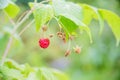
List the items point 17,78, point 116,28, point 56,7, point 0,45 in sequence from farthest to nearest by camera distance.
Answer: point 0,45 < point 116,28 < point 17,78 < point 56,7

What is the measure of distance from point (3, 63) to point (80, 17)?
0.83 ft

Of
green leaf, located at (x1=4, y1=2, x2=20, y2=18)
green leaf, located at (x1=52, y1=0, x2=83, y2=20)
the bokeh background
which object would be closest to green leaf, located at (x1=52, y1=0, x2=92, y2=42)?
green leaf, located at (x1=52, y1=0, x2=83, y2=20)

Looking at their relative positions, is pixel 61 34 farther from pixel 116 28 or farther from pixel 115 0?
pixel 115 0

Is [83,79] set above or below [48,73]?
below

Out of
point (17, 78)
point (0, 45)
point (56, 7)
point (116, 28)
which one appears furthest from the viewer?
point (0, 45)

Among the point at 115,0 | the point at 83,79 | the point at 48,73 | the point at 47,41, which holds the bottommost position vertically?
the point at 83,79

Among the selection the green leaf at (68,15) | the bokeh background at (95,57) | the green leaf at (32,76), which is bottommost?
the bokeh background at (95,57)

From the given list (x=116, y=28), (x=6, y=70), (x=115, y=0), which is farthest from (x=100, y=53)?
(x=6, y=70)

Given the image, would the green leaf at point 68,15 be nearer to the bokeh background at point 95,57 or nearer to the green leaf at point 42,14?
the green leaf at point 42,14

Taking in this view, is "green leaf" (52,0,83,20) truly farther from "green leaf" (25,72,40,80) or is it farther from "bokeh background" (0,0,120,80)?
"bokeh background" (0,0,120,80)

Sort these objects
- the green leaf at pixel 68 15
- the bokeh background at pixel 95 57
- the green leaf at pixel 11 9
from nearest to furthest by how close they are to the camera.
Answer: the green leaf at pixel 68 15 → the green leaf at pixel 11 9 → the bokeh background at pixel 95 57

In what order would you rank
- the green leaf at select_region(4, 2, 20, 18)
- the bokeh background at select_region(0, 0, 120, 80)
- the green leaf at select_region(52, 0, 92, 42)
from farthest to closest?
the bokeh background at select_region(0, 0, 120, 80) → the green leaf at select_region(4, 2, 20, 18) → the green leaf at select_region(52, 0, 92, 42)

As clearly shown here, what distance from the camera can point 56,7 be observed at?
0.97m

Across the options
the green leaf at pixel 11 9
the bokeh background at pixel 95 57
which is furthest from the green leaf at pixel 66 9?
the bokeh background at pixel 95 57
